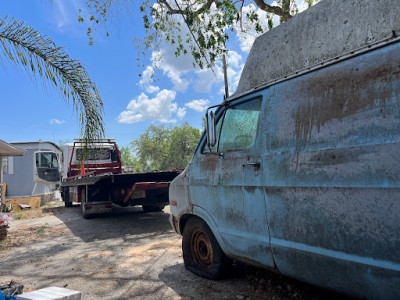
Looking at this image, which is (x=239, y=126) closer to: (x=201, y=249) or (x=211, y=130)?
(x=211, y=130)

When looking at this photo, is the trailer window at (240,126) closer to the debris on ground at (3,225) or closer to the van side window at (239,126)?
the van side window at (239,126)

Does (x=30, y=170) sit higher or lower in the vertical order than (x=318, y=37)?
higher

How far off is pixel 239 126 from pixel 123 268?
270 centimetres

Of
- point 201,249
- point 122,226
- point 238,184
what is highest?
point 238,184

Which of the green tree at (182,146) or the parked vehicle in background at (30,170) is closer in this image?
the parked vehicle in background at (30,170)

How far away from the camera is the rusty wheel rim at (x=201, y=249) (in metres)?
3.78

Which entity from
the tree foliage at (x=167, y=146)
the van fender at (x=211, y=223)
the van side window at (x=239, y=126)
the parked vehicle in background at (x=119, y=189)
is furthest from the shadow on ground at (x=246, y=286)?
the tree foliage at (x=167, y=146)

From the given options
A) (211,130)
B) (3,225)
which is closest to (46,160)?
(3,225)

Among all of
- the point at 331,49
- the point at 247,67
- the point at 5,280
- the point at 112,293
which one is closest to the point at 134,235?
the point at 5,280

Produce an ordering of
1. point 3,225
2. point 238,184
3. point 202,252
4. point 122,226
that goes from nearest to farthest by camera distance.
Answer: point 238,184
point 202,252
point 3,225
point 122,226

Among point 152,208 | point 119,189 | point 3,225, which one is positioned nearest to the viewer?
point 3,225

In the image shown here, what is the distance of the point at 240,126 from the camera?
3338 millimetres

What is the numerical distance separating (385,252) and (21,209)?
1611 cm

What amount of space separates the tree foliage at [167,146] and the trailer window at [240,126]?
41.6 meters
